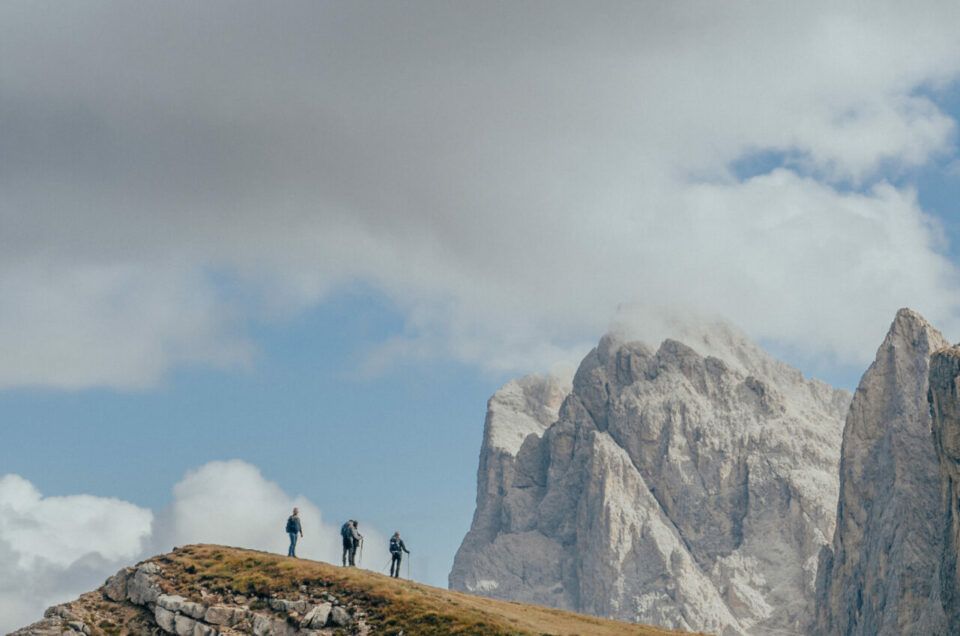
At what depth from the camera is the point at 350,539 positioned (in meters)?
79.5

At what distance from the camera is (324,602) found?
71.5m

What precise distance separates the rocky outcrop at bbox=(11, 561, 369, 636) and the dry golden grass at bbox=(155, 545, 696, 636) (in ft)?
2.80

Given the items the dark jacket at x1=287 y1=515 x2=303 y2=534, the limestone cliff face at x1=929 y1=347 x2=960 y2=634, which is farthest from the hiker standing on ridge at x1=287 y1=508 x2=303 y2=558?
the limestone cliff face at x1=929 y1=347 x2=960 y2=634

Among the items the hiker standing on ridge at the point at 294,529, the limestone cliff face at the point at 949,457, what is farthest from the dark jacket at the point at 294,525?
the limestone cliff face at the point at 949,457

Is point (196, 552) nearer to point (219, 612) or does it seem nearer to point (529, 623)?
point (219, 612)

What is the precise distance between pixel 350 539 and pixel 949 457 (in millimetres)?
99314

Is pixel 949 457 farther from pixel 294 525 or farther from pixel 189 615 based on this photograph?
pixel 189 615

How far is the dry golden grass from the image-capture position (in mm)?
68500

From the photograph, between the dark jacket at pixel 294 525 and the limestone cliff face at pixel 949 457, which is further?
the limestone cliff face at pixel 949 457

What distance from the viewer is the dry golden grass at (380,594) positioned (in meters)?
68.5

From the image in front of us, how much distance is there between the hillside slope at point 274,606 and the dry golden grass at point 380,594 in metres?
0.06

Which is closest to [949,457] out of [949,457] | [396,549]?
[949,457]

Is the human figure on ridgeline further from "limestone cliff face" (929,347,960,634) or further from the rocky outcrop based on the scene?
"limestone cliff face" (929,347,960,634)

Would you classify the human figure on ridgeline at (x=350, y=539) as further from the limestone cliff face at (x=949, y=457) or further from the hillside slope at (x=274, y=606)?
the limestone cliff face at (x=949, y=457)
